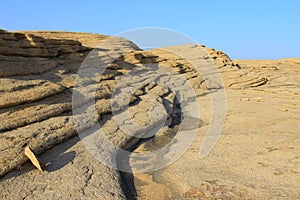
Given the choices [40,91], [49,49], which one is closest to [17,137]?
[40,91]

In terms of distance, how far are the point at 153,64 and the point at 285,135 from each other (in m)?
9.88

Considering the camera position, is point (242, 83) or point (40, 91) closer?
point (40, 91)

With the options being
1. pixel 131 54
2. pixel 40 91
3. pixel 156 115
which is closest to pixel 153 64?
pixel 131 54

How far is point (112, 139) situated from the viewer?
7.09 m

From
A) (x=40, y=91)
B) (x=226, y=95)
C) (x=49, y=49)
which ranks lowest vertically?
(x=226, y=95)

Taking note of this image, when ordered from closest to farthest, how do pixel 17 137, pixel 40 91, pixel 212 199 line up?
pixel 212 199 < pixel 17 137 < pixel 40 91

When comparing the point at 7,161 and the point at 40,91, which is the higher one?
the point at 40,91

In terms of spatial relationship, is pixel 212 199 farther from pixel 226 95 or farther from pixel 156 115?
pixel 226 95

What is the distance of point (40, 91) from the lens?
735cm

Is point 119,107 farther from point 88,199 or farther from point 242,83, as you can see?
point 242,83

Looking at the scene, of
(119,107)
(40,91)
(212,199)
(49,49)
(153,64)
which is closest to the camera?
(212,199)

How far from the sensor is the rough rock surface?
500 cm

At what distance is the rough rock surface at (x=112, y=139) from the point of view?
5.00 meters

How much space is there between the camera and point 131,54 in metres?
15.0
